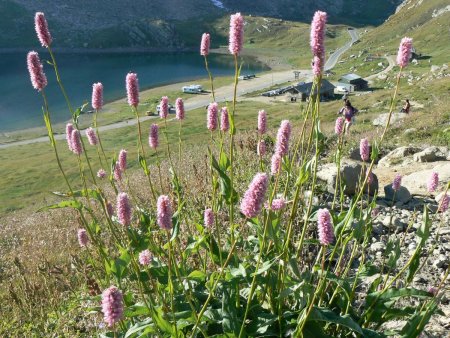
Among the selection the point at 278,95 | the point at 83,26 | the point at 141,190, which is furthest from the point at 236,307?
the point at 83,26

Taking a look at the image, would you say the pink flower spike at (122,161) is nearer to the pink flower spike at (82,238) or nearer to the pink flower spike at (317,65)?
the pink flower spike at (82,238)

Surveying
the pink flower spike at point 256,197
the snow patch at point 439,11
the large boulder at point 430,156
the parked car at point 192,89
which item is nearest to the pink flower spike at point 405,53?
the pink flower spike at point 256,197

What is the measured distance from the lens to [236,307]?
3.88 metres

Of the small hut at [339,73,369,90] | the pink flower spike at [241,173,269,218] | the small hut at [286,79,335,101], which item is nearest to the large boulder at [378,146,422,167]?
the pink flower spike at [241,173,269,218]

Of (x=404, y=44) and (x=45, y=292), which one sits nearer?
(x=404, y=44)

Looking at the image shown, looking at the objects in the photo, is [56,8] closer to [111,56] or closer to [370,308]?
[111,56]

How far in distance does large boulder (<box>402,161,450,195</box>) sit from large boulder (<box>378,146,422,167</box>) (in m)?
1.77

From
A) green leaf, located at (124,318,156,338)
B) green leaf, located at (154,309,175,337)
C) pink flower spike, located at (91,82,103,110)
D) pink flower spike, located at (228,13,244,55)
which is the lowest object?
green leaf, located at (124,318,156,338)

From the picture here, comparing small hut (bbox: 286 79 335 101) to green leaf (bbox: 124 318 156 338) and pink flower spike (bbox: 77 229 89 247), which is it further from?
green leaf (bbox: 124 318 156 338)

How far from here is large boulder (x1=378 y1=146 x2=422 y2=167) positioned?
39.1 feet

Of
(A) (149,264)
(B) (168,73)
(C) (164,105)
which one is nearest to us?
(A) (149,264)

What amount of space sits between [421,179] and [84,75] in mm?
105577

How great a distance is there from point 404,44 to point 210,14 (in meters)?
200

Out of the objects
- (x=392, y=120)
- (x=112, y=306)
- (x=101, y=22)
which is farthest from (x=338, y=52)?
(x=112, y=306)
